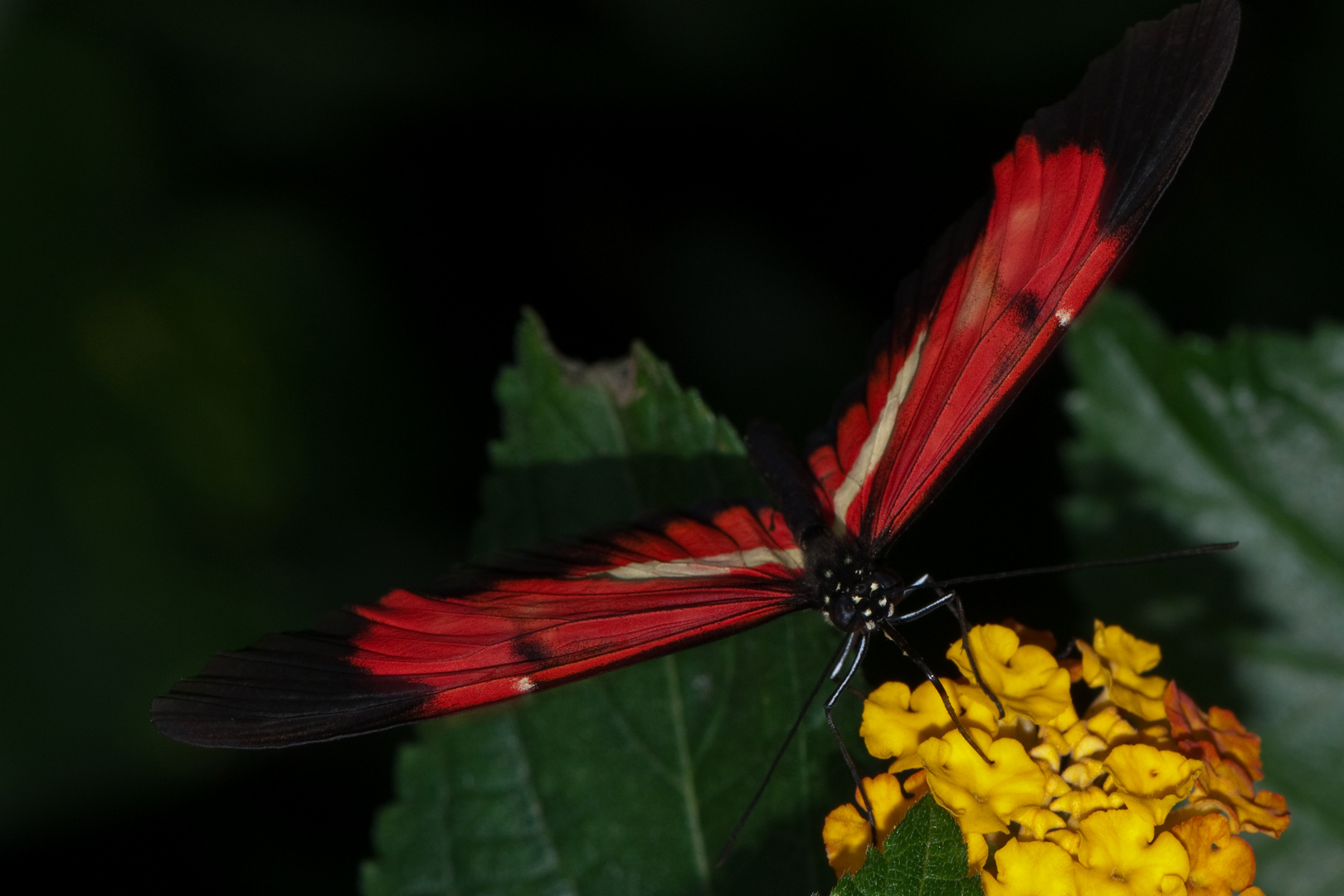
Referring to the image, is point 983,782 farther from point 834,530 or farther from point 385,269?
point 385,269

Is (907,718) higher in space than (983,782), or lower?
higher

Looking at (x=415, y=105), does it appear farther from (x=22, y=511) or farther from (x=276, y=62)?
(x=22, y=511)

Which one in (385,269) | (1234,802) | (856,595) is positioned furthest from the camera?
(385,269)

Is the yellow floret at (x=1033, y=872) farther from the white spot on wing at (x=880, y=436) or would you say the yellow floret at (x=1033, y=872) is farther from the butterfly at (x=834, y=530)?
the white spot on wing at (x=880, y=436)

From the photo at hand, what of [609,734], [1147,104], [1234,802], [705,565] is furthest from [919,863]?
[1147,104]

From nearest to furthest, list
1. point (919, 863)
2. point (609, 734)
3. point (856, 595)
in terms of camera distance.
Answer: point (919, 863) → point (856, 595) → point (609, 734)

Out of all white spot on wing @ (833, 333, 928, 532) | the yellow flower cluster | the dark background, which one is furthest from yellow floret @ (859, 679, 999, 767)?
the dark background
